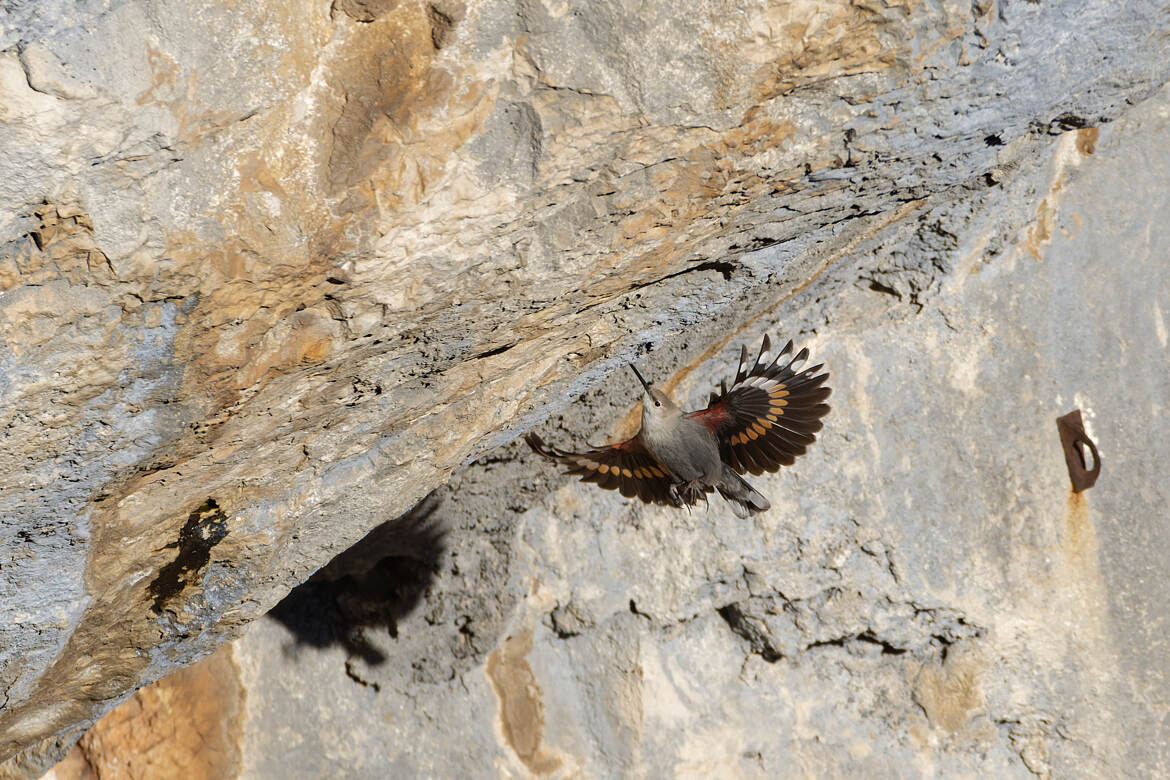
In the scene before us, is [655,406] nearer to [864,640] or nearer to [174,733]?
[864,640]

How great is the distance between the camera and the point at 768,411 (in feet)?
7.18

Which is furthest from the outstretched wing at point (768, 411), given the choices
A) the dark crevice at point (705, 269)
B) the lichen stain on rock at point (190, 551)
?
the lichen stain on rock at point (190, 551)

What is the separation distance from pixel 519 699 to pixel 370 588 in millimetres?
536

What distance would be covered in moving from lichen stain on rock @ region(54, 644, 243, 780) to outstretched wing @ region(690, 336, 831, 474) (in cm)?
161

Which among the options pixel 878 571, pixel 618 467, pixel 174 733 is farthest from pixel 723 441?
pixel 174 733

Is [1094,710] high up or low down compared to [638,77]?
down

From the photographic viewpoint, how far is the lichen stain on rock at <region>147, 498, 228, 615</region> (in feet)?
5.51

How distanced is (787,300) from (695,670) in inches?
39.7

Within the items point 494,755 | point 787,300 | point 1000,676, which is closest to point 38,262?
point 787,300

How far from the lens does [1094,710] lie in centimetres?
222

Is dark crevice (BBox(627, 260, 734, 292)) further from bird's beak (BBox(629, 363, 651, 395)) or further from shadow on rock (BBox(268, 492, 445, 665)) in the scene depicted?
shadow on rock (BBox(268, 492, 445, 665))

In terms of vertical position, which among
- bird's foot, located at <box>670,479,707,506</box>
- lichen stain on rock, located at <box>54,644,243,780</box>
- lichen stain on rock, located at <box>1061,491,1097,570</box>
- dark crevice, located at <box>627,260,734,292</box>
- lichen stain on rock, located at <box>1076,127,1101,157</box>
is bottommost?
lichen stain on rock, located at <box>54,644,243,780</box>

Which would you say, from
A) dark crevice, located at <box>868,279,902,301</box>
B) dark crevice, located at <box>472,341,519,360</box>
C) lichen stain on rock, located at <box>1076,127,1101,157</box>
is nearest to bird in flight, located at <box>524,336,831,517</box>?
dark crevice, located at <box>868,279,902,301</box>

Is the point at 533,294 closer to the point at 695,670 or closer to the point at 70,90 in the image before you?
the point at 70,90
